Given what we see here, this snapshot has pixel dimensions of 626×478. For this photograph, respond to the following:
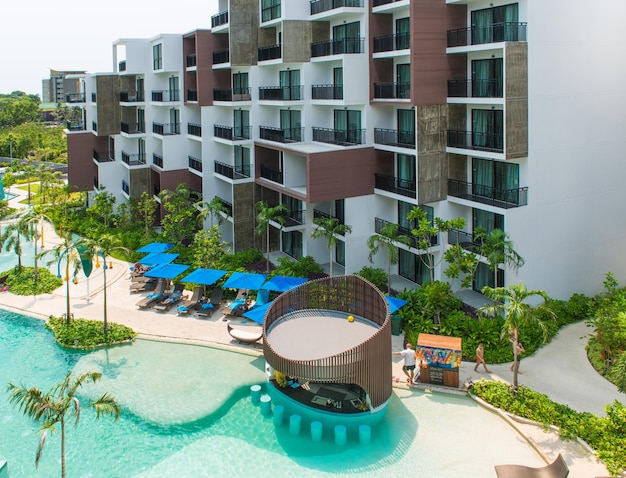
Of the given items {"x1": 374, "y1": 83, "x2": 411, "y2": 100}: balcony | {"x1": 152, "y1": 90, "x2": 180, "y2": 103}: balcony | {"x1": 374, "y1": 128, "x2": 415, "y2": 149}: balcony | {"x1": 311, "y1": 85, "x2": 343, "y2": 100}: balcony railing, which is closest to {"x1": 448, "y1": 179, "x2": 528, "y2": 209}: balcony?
{"x1": 374, "y1": 128, "x2": 415, "y2": 149}: balcony

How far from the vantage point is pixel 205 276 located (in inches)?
1387

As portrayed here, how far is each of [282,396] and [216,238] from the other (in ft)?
52.3

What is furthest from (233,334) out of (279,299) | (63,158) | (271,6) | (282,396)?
(63,158)

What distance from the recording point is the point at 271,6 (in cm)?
4144

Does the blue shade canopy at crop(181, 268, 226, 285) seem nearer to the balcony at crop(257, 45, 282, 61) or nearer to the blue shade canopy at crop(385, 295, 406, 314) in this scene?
the blue shade canopy at crop(385, 295, 406, 314)

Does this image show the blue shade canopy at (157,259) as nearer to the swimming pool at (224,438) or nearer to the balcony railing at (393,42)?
the swimming pool at (224,438)

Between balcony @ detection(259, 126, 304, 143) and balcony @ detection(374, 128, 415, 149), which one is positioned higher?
balcony @ detection(259, 126, 304, 143)

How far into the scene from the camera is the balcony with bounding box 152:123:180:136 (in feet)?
167

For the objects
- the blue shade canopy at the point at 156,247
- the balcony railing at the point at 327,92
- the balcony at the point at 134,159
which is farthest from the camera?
the balcony at the point at 134,159

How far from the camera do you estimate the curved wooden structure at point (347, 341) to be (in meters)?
23.0

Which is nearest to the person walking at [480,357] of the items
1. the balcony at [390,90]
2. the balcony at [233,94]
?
the balcony at [390,90]

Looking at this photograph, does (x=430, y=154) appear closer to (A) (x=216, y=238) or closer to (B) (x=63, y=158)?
(A) (x=216, y=238)

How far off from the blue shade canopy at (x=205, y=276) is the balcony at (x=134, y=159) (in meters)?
21.6

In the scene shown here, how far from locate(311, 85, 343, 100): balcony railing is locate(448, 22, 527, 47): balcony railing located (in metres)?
7.07
